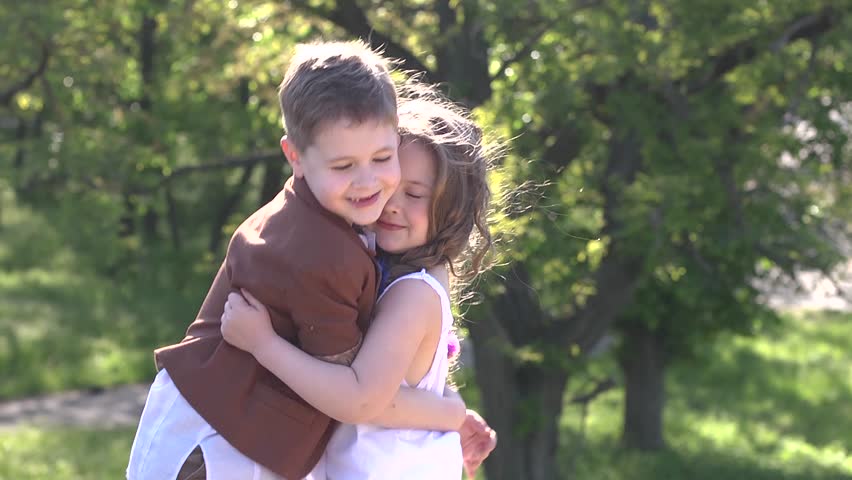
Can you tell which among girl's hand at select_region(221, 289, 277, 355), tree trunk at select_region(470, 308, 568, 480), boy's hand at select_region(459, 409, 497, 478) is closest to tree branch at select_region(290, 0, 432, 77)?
tree trunk at select_region(470, 308, 568, 480)

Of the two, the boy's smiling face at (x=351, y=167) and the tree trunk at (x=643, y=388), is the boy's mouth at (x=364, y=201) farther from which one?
the tree trunk at (x=643, y=388)

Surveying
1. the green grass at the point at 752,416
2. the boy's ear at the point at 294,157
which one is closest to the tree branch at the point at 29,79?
the boy's ear at the point at 294,157

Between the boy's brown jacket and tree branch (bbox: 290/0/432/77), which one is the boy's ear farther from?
tree branch (bbox: 290/0/432/77)

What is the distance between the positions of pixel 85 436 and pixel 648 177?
4884 mm

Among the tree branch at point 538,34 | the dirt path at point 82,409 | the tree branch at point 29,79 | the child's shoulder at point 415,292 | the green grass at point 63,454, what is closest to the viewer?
the child's shoulder at point 415,292

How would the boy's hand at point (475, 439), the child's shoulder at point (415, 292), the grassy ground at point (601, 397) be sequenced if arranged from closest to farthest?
the child's shoulder at point (415, 292) → the boy's hand at point (475, 439) → the grassy ground at point (601, 397)

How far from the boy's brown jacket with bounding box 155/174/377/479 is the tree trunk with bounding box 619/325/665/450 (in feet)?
24.2

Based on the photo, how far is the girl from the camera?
211 centimetres

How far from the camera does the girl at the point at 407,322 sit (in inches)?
83.1

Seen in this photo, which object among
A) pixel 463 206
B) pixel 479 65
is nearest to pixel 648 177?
pixel 479 65

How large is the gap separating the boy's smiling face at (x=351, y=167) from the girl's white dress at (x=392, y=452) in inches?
7.1

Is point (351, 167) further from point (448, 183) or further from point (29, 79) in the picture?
point (29, 79)

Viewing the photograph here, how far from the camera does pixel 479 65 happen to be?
19.8 ft

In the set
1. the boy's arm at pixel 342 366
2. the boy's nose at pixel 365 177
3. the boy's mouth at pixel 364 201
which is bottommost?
the boy's arm at pixel 342 366
